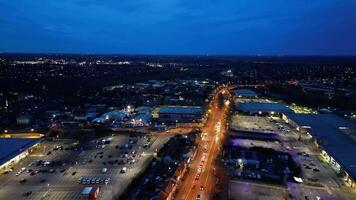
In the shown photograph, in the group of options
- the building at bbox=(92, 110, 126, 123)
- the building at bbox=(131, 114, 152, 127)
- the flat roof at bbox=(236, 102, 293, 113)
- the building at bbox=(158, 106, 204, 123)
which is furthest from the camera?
the flat roof at bbox=(236, 102, 293, 113)

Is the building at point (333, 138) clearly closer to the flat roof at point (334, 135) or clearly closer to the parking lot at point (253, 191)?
the flat roof at point (334, 135)

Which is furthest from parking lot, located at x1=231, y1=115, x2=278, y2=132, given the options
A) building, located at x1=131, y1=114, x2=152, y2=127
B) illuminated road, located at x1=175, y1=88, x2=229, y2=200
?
building, located at x1=131, y1=114, x2=152, y2=127

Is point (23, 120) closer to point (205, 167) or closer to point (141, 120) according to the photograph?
point (141, 120)

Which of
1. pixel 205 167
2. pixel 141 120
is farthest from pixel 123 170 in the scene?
pixel 141 120

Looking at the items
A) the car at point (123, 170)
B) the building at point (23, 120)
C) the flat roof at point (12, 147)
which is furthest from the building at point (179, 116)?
the building at point (23, 120)

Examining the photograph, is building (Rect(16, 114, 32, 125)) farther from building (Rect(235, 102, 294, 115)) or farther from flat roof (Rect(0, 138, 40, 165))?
building (Rect(235, 102, 294, 115))

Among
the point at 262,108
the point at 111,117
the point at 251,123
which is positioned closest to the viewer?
the point at 251,123
